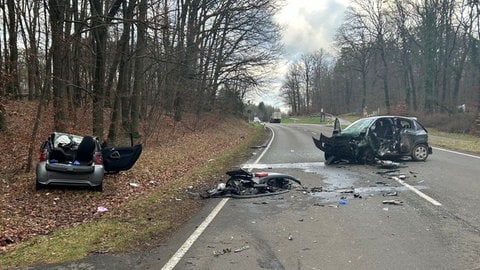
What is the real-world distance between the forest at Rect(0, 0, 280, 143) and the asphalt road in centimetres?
716

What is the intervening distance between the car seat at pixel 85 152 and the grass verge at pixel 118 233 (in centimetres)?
162

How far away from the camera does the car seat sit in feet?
33.1

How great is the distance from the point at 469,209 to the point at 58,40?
38.1 feet

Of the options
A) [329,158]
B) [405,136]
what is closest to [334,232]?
[329,158]

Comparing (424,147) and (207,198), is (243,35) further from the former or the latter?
(207,198)

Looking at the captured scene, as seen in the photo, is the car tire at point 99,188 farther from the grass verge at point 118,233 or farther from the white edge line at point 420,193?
the white edge line at point 420,193

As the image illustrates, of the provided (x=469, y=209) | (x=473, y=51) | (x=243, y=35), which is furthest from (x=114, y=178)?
(x=473, y=51)

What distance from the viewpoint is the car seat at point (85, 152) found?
397 inches

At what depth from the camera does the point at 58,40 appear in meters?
13.1

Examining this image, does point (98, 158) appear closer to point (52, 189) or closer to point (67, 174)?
point (67, 174)

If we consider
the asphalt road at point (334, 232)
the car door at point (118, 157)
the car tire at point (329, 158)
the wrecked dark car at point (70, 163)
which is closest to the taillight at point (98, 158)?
the wrecked dark car at point (70, 163)

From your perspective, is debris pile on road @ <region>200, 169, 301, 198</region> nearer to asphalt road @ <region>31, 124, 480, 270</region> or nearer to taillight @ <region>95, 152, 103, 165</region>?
asphalt road @ <region>31, 124, 480, 270</region>

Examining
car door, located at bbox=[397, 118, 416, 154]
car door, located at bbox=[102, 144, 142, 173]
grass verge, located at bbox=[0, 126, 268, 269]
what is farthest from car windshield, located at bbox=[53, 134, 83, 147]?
car door, located at bbox=[397, 118, 416, 154]

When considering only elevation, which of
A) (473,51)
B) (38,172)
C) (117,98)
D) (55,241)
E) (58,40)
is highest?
(473,51)
